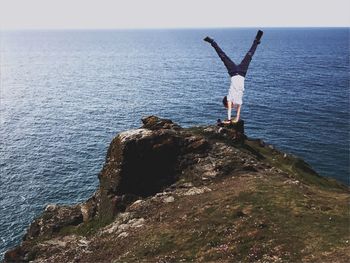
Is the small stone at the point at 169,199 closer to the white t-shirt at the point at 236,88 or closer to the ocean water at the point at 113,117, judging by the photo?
the white t-shirt at the point at 236,88

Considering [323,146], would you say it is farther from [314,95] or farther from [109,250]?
[109,250]

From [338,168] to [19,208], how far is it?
58.8 m

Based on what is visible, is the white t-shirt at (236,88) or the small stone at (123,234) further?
the small stone at (123,234)

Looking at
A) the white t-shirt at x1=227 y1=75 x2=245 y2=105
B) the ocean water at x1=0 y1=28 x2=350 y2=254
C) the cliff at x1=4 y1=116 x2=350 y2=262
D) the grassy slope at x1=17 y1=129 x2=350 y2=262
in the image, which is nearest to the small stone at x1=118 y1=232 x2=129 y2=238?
the cliff at x1=4 y1=116 x2=350 y2=262

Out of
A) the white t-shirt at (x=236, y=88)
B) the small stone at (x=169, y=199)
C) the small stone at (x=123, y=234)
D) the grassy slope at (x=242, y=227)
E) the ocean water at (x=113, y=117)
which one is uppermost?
the white t-shirt at (x=236, y=88)

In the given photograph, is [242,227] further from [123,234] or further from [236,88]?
[123,234]

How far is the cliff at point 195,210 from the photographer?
23.3 metres

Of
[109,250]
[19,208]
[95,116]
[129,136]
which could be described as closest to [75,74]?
[95,116]

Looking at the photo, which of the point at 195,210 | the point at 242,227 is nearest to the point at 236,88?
the point at 242,227

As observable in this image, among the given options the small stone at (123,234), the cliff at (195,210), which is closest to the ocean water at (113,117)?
the cliff at (195,210)

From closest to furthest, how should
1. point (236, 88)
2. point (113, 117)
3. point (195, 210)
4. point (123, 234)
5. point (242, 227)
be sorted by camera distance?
point (236, 88) < point (242, 227) < point (195, 210) < point (123, 234) < point (113, 117)

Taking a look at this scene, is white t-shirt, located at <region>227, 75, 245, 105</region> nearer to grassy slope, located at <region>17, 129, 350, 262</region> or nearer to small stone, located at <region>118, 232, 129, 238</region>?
grassy slope, located at <region>17, 129, 350, 262</region>

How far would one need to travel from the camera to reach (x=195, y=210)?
29828 mm

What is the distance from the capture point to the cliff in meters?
23.3
